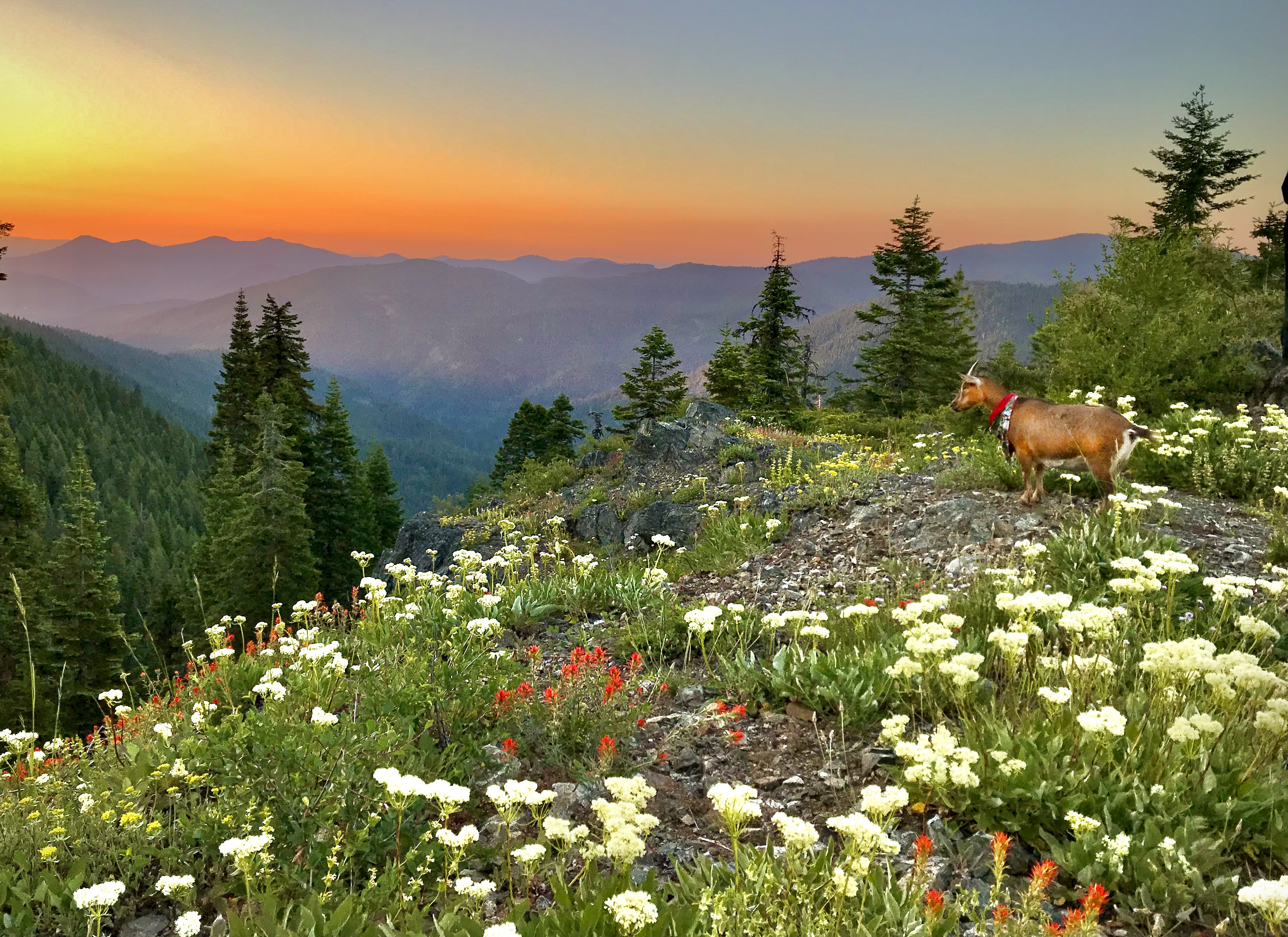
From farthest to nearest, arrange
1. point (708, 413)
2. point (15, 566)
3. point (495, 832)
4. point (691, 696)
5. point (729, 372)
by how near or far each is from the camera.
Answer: point (729, 372), point (708, 413), point (15, 566), point (691, 696), point (495, 832)

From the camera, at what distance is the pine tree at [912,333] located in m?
42.2

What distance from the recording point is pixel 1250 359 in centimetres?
1766

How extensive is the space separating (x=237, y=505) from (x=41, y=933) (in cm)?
3562

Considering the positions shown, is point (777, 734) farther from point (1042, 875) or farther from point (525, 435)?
point (525, 435)

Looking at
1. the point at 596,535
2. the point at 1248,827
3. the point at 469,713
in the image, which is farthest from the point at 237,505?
the point at 1248,827

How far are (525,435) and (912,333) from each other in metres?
36.3

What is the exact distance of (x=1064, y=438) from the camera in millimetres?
8578

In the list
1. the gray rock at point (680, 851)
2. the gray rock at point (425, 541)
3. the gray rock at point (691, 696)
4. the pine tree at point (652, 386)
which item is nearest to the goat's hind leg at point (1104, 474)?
the gray rock at point (691, 696)

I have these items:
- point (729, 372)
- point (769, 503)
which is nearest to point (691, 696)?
point (769, 503)

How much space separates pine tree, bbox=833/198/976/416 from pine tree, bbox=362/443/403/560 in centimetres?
4032

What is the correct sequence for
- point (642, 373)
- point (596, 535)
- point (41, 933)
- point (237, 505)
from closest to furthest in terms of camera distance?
point (41, 933) < point (596, 535) < point (237, 505) < point (642, 373)

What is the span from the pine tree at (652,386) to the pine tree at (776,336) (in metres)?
5.17

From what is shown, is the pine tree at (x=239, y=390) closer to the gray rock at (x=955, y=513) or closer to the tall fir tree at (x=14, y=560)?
the tall fir tree at (x=14, y=560)

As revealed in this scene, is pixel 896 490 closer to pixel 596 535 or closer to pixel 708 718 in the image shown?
pixel 708 718
